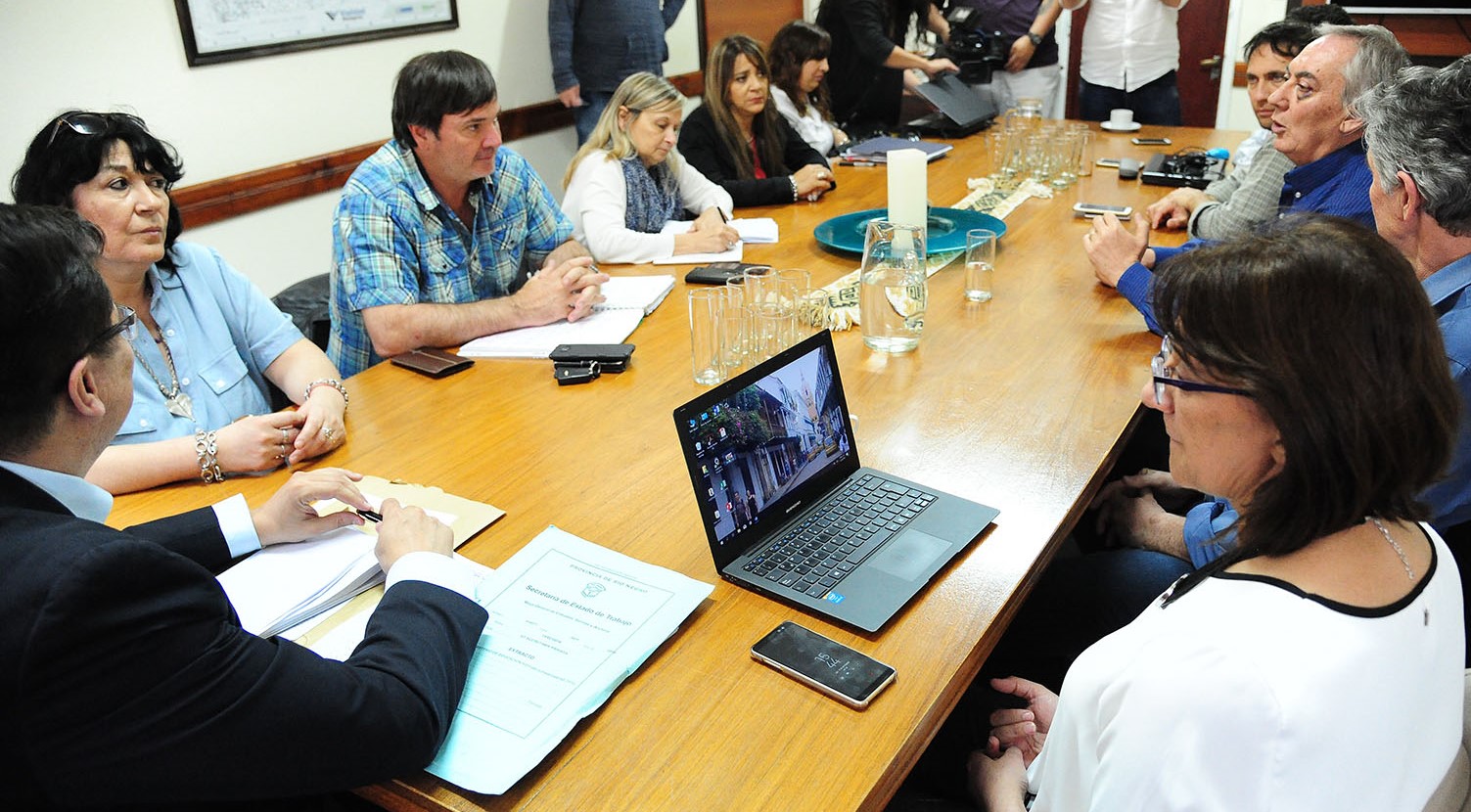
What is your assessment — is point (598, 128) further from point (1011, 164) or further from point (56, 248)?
point (56, 248)

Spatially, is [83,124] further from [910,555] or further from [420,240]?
[910,555]

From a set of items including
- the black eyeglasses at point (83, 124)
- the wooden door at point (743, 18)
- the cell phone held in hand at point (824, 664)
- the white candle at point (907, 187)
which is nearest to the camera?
the cell phone held in hand at point (824, 664)

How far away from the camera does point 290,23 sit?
3459 mm

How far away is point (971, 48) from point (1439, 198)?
11.3 ft

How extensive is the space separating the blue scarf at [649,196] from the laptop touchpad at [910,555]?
1.70 metres

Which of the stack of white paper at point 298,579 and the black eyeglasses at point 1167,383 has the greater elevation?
the black eyeglasses at point 1167,383

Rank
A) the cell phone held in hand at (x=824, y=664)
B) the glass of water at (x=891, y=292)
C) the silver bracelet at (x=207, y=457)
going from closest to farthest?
1. the cell phone held in hand at (x=824, y=664)
2. the silver bracelet at (x=207, y=457)
3. the glass of water at (x=891, y=292)

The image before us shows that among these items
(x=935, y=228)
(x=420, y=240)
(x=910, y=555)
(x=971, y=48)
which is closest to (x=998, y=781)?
(x=910, y=555)

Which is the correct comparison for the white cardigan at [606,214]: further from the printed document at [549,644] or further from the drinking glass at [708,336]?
the printed document at [549,644]

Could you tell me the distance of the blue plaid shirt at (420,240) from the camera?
2188 millimetres

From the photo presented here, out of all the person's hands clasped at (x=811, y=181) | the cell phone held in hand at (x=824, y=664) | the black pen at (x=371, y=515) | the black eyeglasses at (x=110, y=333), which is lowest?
the cell phone held in hand at (x=824, y=664)

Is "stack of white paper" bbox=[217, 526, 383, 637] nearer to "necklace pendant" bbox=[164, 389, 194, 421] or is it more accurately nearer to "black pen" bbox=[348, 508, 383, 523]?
"black pen" bbox=[348, 508, 383, 523]

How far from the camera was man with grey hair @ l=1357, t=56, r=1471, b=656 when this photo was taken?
138 centimetres

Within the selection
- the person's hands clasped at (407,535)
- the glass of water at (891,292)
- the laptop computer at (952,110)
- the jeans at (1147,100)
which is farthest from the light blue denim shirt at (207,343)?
the jeans at (1147,100)
